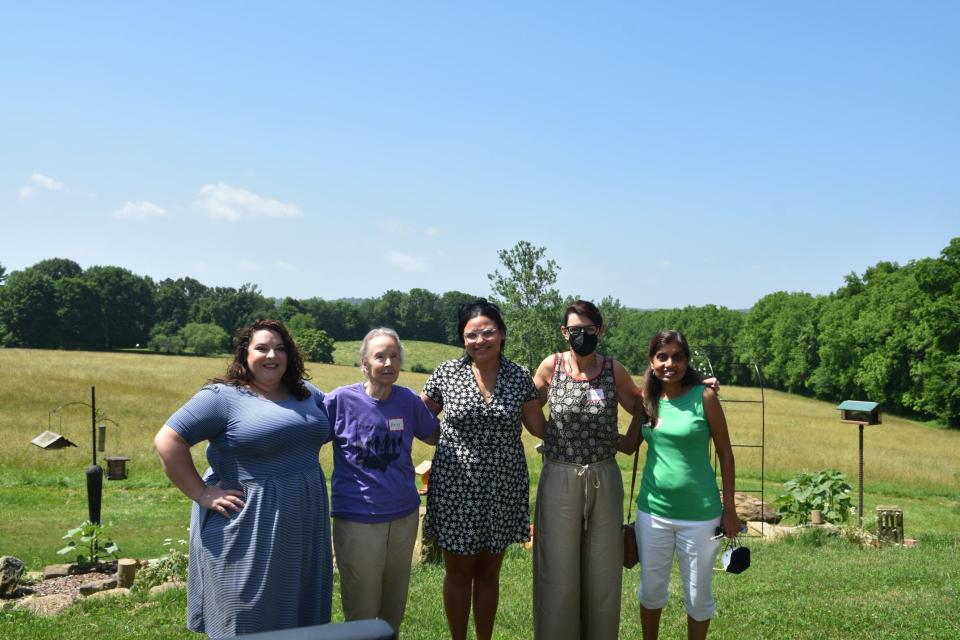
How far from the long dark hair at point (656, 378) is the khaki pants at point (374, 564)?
4.66 feet

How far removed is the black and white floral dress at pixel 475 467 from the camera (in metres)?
4.00

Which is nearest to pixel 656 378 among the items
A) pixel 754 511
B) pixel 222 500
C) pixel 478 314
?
pixel 478 314

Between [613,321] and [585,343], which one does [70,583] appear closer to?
[585,343]

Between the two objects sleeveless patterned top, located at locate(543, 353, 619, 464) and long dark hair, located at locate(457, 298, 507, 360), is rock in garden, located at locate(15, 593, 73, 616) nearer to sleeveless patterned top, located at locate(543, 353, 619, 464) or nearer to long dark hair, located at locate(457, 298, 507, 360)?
long dark hair, located at locate(457, 298, 507, 360)

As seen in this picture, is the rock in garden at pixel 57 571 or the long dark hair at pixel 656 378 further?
the rock in garden at pixel 57 571

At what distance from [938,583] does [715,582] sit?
1.86m

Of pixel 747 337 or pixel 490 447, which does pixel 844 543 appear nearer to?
pixel 490 447

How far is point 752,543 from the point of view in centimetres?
941

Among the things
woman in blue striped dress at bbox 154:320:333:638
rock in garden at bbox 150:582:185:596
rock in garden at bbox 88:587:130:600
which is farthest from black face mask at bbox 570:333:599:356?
rock in garden at bbox 88:587:130:600

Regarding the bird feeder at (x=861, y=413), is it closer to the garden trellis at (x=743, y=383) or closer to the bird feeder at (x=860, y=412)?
the bird feeder at (x=860, y=412)

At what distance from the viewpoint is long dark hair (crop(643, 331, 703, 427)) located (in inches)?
163

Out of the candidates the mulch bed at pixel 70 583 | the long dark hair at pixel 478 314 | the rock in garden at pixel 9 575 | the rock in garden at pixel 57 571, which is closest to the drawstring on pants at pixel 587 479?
the long dark hair at pixel 478 314

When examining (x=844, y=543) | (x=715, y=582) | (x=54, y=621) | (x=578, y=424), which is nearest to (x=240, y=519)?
(x=578, y=424)

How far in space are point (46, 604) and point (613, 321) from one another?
160ft
